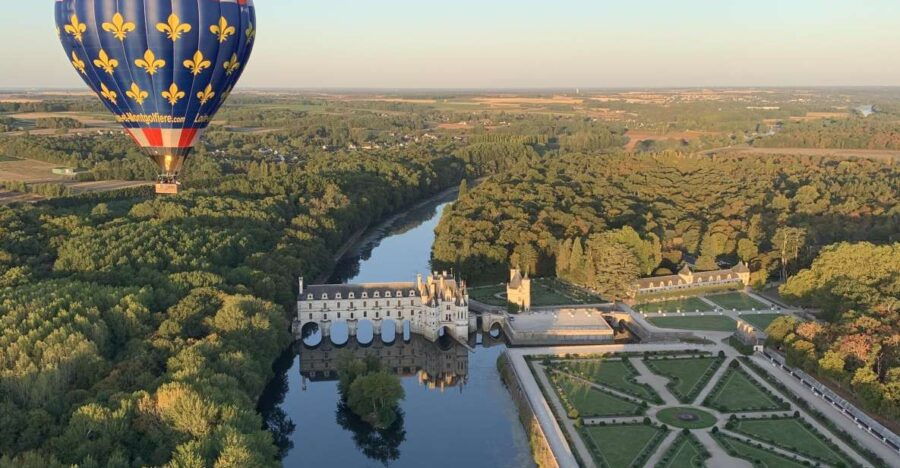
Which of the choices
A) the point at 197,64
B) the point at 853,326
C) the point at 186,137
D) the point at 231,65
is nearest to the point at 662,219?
the point at 853,326

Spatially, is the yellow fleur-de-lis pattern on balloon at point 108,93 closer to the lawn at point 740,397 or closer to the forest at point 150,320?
Answer: the forest at point 150,320

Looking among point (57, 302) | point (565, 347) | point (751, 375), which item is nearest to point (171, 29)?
point (57, 302)

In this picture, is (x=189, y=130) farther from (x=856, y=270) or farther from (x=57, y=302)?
(x=856, y=270)

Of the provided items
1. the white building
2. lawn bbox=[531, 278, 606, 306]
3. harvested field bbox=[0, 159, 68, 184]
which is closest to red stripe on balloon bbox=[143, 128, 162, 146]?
the white building

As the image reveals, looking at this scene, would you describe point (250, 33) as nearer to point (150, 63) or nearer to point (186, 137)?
point (150, 63)

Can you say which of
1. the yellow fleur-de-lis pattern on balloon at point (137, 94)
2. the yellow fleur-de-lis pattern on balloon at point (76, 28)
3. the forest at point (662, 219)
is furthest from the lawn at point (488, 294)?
the yellow fleur-de-lis pattern on balloon at point (76, 28)
